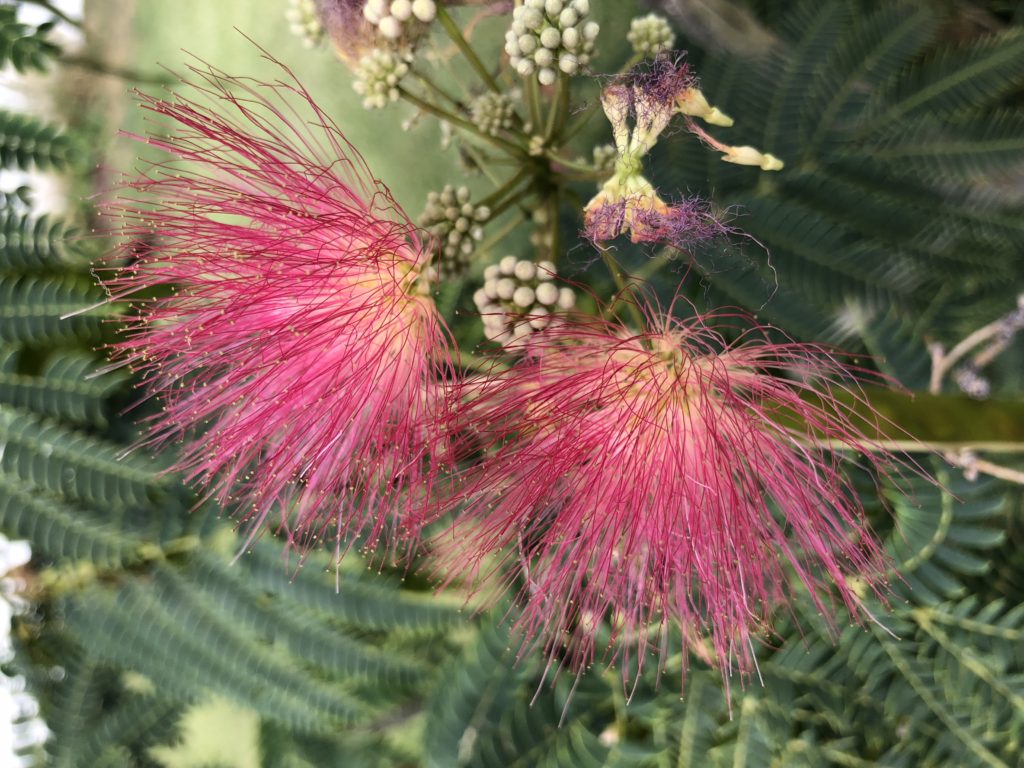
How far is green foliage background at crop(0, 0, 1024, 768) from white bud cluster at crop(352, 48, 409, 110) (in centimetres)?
28

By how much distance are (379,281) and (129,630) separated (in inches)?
34.4

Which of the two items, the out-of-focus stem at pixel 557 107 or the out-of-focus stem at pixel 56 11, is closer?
the out-of-focus stem at pixel 557 107

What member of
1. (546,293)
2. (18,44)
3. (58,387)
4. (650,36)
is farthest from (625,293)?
(18,44)

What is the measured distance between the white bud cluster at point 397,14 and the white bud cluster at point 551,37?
0.09 metres

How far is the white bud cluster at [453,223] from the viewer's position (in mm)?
756

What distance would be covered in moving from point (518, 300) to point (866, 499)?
21.2 inches

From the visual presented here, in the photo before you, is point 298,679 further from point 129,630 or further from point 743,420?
point 743,420

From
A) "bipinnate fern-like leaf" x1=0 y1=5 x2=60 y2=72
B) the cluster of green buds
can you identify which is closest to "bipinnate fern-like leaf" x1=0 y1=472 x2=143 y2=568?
"bipinnate fern-like leaf" x1=0 y1=5 x2=60 y2=72

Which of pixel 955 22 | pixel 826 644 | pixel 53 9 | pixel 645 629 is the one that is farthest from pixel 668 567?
pixel 53 9

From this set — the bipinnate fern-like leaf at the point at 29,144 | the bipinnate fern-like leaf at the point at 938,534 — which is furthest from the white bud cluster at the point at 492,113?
the bipinnate fern-like leaf at the point at 29,144

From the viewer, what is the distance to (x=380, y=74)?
785 mm

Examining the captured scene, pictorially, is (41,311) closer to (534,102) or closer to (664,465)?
(534,102)

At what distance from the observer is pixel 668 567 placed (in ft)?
2.51

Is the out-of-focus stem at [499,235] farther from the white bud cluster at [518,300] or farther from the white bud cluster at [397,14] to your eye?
the white bud cluster at [397,14]
